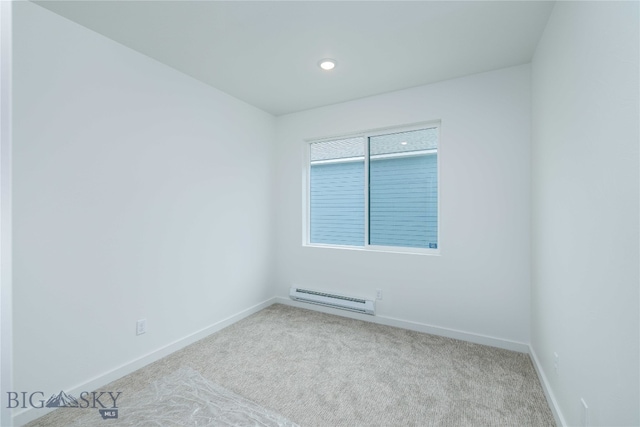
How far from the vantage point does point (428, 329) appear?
9.82ft

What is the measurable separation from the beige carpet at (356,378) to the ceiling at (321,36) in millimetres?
2551

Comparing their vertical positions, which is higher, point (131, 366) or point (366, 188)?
point (366, 188)

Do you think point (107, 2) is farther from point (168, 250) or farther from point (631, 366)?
point (631, 366)

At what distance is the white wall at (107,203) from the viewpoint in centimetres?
179

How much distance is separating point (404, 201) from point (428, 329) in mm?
1366

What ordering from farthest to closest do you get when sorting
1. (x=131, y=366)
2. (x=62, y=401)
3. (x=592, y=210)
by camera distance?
(x=131, y=366) → (x=62, y=401) → (x=592, y=210)

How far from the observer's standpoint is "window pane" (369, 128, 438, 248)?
123 inches

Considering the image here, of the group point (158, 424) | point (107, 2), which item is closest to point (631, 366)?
point (158, 424)

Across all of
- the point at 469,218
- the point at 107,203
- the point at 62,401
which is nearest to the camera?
the point at 62,401

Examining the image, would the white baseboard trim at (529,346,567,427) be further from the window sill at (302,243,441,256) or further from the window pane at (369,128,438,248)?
the window pane at (369,128,438,248)

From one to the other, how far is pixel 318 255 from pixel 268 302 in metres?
0.94

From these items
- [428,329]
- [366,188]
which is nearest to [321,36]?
[366,188]

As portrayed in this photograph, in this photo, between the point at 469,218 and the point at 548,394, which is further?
the point at 469,218

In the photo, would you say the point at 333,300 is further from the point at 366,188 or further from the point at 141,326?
the point at 141,326
